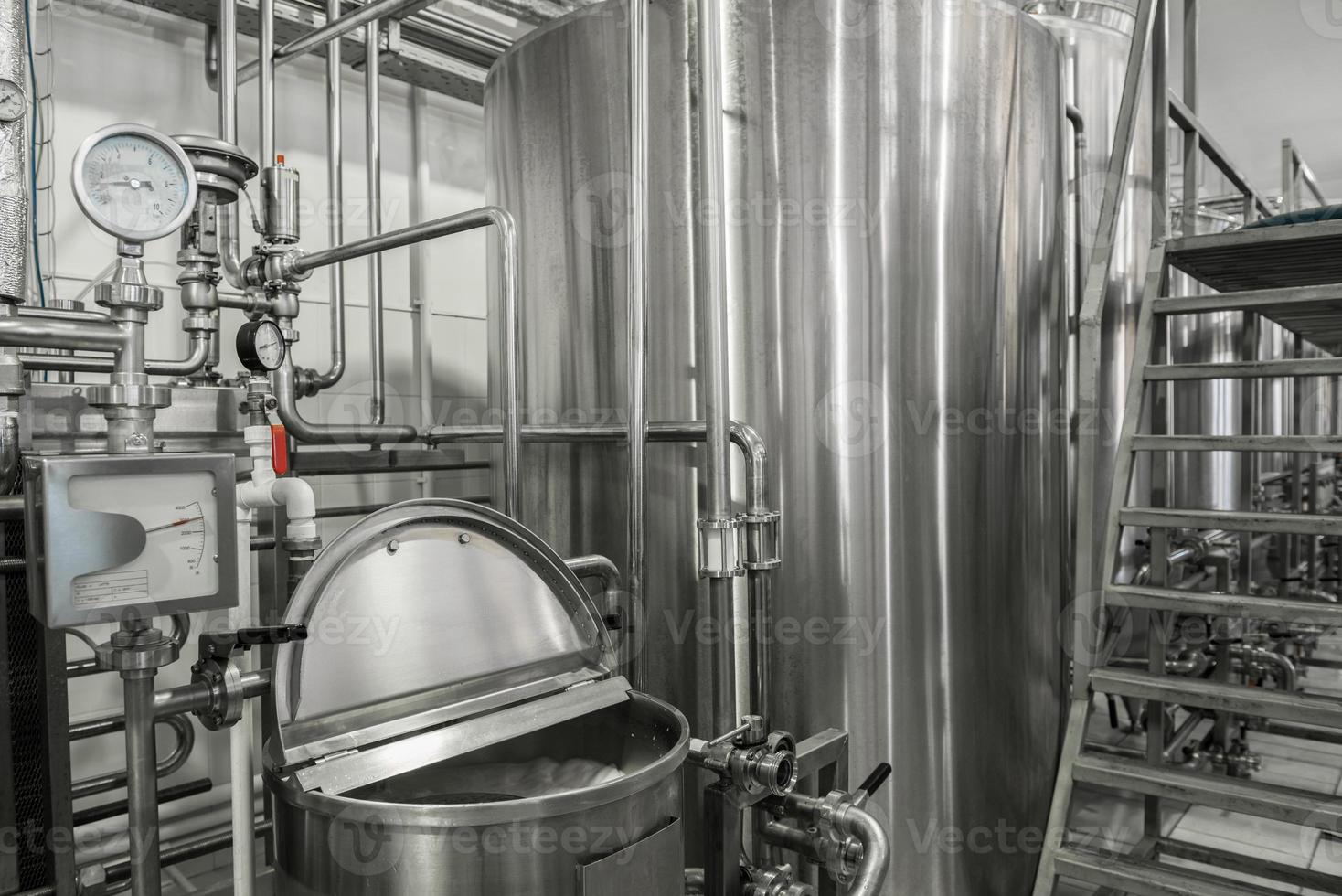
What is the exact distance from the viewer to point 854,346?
198cm

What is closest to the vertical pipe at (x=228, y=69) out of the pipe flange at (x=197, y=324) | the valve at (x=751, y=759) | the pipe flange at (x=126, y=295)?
the pipe flange at (x=197, y=324)

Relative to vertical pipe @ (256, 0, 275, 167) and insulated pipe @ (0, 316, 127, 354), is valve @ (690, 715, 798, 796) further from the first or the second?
vertical pipe @ (256, 0, 275, 167)

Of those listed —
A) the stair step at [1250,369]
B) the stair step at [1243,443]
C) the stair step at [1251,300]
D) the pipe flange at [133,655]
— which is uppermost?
the stair step at [1251,300]

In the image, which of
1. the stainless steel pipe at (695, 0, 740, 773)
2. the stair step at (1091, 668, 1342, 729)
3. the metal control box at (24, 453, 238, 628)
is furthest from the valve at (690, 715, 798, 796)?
the stair step at (1091, 668, 1342, 729)

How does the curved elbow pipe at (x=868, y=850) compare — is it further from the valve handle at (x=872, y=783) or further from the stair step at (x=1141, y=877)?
the stair step at (x=1141, y=877)

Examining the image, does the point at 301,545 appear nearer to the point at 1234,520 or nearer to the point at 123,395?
the point at 123,395

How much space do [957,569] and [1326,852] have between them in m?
1.65

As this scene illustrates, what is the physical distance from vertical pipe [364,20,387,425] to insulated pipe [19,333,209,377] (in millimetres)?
757

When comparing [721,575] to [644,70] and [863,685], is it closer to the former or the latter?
[863,685]

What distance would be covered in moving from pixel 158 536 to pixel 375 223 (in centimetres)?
192

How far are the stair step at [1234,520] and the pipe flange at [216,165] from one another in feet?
6.65

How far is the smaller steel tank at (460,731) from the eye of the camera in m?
1.08

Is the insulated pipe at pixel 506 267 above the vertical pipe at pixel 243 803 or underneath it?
above

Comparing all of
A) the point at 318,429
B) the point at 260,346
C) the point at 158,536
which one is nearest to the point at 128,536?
the point at 158,536
